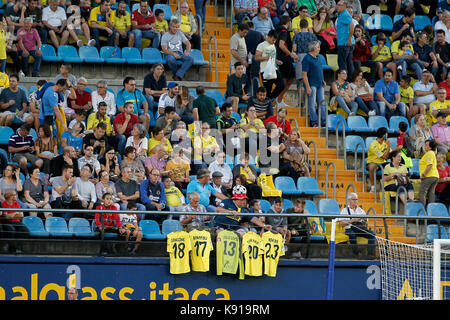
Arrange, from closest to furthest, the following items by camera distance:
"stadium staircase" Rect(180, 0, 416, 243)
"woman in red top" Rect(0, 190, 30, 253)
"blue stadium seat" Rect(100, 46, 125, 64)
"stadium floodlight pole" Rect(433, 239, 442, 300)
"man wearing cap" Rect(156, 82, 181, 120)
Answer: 1. "stadium floodlight pole" Rect(433, 239, 442, 300)
2. "woman in red top" Rect(0, 190, 30, 253)
3. "stadium staircase" Rect(180, 0, 416, 243)
4. "man wearing cap" Rect(156, 82, 181, 120)
5. "blue stadium seat" Rect(100, 46, 125, 64)

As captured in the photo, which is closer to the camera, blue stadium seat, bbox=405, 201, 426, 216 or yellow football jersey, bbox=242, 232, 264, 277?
yellow football jersey, bbox=242, 232, 264, 277

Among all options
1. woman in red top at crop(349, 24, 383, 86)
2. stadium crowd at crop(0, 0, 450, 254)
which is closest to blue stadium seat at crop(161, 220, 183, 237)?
stadium crowd at crop(0, 0, 450, 254)

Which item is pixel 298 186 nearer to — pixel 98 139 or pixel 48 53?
pixel 98 139

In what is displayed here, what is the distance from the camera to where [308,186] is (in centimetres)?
1526

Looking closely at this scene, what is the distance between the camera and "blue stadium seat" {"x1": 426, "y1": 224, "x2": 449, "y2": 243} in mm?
13570

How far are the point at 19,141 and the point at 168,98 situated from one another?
292cm

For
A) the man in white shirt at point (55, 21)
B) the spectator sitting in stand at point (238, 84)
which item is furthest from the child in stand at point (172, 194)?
the man in white shirt at point (55, 21)

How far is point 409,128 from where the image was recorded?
1716cm

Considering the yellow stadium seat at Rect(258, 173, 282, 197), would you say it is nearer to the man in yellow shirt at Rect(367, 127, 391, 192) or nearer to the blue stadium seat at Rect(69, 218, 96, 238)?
the man in yellow shirt at Rect(367, 127, 391, 192)

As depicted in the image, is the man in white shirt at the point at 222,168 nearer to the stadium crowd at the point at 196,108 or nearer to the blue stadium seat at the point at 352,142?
the stadium crowd at the point at 196,108

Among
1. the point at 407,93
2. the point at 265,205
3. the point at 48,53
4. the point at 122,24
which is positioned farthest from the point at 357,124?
the point at 48,53

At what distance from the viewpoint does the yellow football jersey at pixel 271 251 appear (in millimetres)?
12828

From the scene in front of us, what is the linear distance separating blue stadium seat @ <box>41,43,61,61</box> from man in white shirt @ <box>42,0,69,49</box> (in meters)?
0.19
